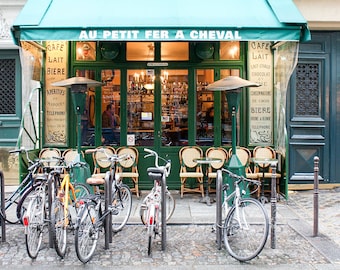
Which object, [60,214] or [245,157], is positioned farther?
[245,157]

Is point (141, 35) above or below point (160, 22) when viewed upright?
below

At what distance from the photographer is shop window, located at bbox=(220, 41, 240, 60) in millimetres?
9297

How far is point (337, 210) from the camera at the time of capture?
7.89 metres

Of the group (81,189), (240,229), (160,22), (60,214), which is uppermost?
(160,22)

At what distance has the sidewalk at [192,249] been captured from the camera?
5266 millimetres

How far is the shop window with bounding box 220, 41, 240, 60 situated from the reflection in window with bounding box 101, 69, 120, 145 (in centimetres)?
230

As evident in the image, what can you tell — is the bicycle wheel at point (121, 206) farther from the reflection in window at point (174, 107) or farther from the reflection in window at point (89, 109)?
the reflection in window at point (89, 109)

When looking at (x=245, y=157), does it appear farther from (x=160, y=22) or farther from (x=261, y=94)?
(x=160, y=22)

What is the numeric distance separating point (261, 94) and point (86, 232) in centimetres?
539

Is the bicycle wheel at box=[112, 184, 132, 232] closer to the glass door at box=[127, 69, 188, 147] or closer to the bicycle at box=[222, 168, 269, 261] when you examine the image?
the bicycle at box=[222, 168, 269, 261]

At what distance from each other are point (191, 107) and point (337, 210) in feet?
11.6

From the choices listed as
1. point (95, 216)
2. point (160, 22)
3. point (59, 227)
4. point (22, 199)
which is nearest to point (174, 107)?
point (160, 22)

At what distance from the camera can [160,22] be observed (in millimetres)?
7285

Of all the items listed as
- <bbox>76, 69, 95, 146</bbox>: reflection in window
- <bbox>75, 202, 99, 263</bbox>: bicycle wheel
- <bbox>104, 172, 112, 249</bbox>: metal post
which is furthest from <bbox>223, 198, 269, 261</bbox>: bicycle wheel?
<bbox>76, 69, 95, 146</bbox>: reflection in window
